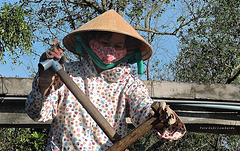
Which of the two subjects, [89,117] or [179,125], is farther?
[89,117]

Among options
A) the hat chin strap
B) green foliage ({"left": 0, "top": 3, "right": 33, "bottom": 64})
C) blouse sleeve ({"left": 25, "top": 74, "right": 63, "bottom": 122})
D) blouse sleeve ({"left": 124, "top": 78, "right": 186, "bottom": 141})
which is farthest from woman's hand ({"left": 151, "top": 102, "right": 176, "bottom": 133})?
green foliage ({"left": 0, "top": 3, "right": 33, "bottom": 64})

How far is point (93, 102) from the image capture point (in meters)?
2.62

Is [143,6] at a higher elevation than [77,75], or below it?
below

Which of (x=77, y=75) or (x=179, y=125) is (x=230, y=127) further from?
(x=77, y=75)

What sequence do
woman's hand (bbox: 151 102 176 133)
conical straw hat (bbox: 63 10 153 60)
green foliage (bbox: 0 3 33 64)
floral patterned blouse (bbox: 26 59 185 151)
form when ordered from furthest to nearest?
green foliage (bbox: 0 3 33 64), conical straw hat (bbox: 63 10 153 60), floral patterned blouse (bbox: 26 59 185 151), woman's hand (bbox: 151 102 176 133)

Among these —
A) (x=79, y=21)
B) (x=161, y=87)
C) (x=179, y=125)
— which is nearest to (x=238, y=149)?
(x=79, y=21)

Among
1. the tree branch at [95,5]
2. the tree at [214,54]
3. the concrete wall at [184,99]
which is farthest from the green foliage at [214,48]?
the concrete wall at [184,99]

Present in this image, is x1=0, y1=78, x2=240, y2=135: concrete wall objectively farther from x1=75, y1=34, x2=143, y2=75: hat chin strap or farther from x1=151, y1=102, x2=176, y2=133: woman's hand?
x1=151, y1=102, x2=176, y2=133: woman's hand

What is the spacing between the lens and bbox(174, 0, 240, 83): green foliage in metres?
10.3

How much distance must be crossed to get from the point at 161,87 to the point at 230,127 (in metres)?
1.09

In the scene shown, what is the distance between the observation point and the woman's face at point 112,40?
8.89 ft

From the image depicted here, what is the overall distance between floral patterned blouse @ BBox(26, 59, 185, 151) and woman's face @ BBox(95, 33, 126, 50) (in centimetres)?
17

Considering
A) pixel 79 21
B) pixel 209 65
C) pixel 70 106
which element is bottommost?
pixel 209 65

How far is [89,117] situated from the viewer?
2.56 metres
